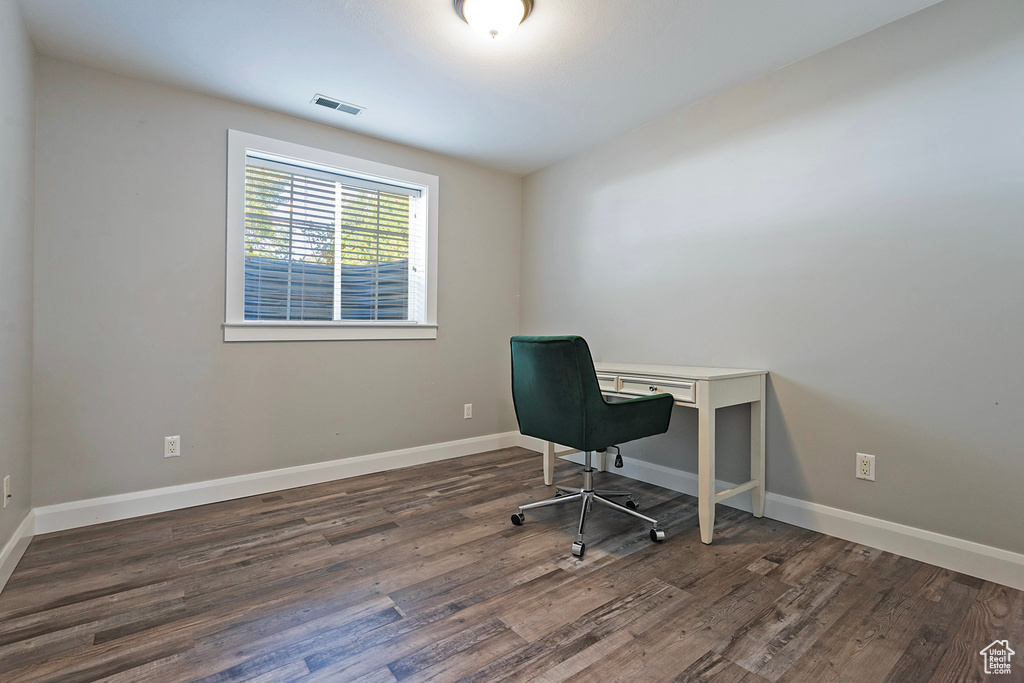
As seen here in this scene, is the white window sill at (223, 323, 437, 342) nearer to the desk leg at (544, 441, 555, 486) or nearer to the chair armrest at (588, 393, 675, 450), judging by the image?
the desk leg at (544, 441, 555, 486)

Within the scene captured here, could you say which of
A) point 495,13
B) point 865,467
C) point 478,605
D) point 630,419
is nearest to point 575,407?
point 630,419

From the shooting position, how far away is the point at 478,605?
66.4 inches

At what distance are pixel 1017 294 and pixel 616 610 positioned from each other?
1.92 meters

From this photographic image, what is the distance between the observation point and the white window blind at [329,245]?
295cm

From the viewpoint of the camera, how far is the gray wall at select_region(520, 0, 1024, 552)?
73.2 inches

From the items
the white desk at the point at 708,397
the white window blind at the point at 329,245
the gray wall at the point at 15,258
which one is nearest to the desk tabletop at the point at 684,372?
the white desk at the point at 708,397

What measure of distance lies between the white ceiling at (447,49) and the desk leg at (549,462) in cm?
209

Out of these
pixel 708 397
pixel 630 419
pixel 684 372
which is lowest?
pixel 630 419

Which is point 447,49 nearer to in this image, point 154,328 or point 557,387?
point 557,387

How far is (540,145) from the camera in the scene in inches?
137

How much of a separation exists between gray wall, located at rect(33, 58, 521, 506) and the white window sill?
0.06 m

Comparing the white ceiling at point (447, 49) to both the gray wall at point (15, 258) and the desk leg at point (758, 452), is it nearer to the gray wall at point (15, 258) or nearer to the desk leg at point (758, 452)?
the gray wall at point (15, 258)

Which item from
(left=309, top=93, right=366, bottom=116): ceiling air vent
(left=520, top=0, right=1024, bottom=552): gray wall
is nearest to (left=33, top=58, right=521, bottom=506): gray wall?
(left=309, top=93, right=366, bottom=116): ceiling air vent

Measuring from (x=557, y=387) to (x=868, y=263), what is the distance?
60.4 inches
